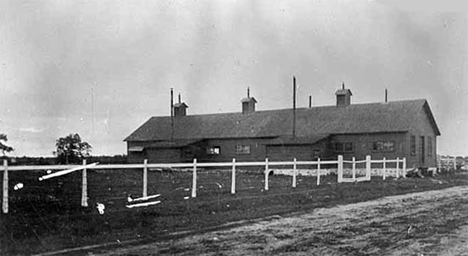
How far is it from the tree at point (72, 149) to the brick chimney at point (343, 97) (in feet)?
111

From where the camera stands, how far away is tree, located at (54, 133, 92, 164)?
555 inches

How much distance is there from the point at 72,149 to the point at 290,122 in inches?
1278

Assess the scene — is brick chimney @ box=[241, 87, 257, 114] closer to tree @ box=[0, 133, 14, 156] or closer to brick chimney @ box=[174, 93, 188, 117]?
brick chimney @ box=[174, 93, 188, 117]

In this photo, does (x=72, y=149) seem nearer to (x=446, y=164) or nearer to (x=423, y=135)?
(x=423, y=135)

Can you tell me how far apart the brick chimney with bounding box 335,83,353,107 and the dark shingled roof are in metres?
0.77

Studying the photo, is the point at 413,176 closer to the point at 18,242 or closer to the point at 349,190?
the point at 349,190

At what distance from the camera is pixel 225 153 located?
48.0m

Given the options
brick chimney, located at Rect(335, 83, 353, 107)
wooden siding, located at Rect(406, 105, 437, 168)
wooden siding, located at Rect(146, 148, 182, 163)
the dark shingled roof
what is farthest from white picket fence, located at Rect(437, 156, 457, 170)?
wooden siding, located at Rect(146, 148, 182, 163)

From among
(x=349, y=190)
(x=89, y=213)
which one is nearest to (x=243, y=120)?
(x=349, y=190)

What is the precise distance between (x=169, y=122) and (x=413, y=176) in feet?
93.8

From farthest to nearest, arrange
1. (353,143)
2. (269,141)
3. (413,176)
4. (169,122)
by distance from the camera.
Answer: (169,122) < (269,141) < (353,143) < (413,176)

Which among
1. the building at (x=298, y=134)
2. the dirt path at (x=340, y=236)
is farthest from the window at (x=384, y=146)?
the dirt path at (x=340, y=236)

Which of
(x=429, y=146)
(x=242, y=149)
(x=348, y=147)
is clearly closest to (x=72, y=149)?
(x=348, y=147)

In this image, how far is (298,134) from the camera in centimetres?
4438
